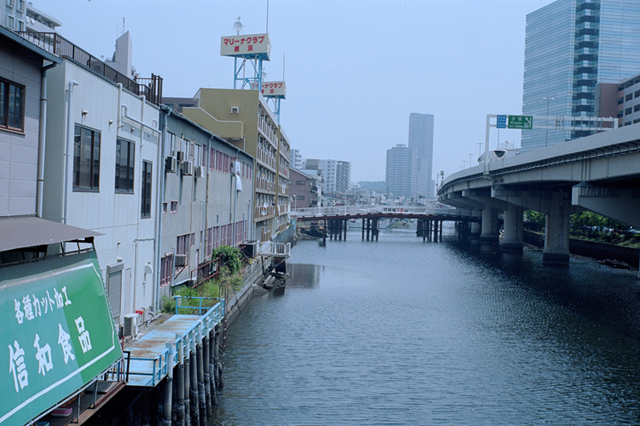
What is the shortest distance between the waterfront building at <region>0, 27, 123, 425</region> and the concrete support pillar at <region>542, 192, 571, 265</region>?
50.8 m

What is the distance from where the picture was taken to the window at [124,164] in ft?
53.2

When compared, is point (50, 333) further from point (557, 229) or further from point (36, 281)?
point (557, 229)

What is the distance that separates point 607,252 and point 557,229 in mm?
7441

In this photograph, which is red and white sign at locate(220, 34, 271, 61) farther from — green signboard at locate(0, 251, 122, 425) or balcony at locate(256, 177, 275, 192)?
green signboard at locate(0, 251, 122, 425)

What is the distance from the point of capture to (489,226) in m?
79.6

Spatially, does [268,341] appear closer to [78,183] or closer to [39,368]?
[78,183]

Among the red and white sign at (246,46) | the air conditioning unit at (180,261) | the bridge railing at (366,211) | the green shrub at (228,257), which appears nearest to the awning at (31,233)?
the air conditioning unit at (180,261)

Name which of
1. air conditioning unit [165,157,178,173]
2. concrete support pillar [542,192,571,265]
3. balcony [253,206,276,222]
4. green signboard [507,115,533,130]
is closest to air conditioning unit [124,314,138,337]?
air conditioning unit [165,157,178,173]

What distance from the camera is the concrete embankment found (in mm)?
52912

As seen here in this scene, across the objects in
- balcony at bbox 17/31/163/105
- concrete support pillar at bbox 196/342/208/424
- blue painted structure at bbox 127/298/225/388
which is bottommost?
concrete support pillar at bbox 196/342/208/424

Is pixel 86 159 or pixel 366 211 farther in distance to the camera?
pixel 366 211

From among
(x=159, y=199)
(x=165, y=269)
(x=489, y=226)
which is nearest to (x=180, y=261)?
(x=165, y=269)

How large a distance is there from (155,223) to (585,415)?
14.5 meters

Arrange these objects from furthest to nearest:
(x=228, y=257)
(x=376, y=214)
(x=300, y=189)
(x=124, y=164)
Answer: (x=300, y=189) → (x=376, y=214) → (x=228, y=257) → (x=124, y=164)
